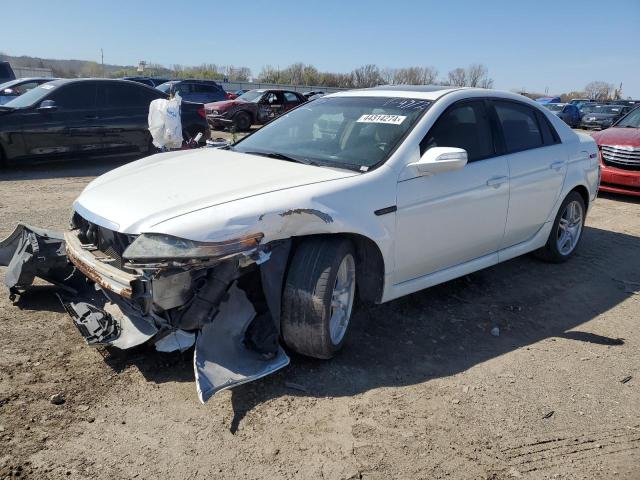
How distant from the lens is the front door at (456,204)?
11.8 feet

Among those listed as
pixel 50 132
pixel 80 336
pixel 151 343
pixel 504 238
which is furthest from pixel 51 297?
pixel 50 132

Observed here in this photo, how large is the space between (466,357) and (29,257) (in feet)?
10.2

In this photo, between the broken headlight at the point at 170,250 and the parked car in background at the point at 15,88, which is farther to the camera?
the parked car in background at the point at 15,88

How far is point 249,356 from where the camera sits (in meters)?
3.07

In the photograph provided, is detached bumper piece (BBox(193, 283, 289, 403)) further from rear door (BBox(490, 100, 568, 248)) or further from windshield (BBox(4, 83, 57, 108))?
windshield (BBox(4, 83, 57, 108))

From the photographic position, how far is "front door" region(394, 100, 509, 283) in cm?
359

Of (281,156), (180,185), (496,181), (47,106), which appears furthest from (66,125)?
(496,181)

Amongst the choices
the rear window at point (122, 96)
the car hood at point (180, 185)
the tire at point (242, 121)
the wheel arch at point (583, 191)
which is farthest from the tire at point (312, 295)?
the tire at point (242, 121)

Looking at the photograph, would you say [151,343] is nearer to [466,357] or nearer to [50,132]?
[466,357]

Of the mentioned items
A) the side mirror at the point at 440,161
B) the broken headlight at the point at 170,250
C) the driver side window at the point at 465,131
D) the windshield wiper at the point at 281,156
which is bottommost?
the broken headlight at the point at 170,250

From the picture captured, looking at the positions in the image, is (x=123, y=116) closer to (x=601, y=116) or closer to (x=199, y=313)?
(x=199, y=313)

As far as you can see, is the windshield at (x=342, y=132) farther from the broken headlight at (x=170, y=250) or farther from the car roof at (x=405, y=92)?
the broken headlight at (x=170, y=250)

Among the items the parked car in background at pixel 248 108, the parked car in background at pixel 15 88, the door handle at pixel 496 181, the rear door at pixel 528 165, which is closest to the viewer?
the door handle at pixel 496 181

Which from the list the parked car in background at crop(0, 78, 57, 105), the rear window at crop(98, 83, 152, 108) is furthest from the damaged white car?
the parked car in background at crop(0, 78, 57, 105)
